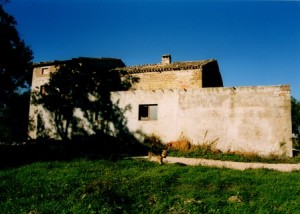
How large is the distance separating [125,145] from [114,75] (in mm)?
8669

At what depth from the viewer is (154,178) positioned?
32.4 feet

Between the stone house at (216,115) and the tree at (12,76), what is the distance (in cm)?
1023

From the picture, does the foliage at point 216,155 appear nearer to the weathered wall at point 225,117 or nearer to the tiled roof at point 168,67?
the weathered wall at point 225,117

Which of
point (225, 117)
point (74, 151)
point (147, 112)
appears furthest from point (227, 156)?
point (74, 151)

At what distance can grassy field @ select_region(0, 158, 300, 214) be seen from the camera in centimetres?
753

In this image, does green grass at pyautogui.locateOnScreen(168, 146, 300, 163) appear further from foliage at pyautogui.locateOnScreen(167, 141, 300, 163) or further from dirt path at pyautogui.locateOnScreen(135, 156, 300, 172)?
dirt path at pyautogui.locateOnScreen(135, 156, 300, 172)

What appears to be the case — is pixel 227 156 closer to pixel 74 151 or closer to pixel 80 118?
pixel 74 151

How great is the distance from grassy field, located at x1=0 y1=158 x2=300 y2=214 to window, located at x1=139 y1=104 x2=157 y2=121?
6353mm

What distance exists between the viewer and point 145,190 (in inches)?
348

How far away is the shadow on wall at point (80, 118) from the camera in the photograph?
53.2ft

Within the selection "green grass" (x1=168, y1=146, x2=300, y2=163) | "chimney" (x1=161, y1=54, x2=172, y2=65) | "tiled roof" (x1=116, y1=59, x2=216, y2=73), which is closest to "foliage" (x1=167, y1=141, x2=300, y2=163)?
"green grass" (x1=168, y1=146, x2=300, y2=163)

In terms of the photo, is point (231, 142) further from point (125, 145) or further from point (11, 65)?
point (11, 65)

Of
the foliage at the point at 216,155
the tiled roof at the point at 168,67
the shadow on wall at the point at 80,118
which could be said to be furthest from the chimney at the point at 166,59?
the foliage at the point at 216,155

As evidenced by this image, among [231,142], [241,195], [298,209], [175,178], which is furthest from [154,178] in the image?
[231,142]
